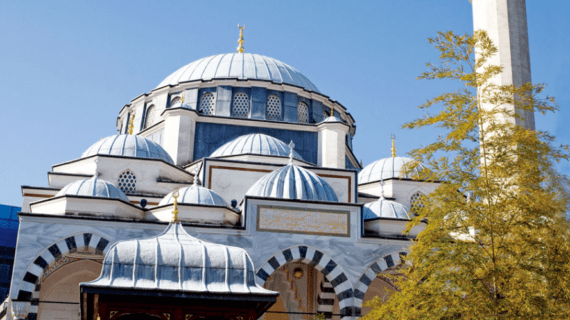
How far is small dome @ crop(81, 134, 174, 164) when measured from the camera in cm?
2119

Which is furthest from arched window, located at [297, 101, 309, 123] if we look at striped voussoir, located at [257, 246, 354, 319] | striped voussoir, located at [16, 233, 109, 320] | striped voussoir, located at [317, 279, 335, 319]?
striped voussoir, located at [16, 233, 109, 320]

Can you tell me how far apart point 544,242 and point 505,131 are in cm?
167

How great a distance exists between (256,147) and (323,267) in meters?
6.18

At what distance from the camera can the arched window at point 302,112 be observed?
2589 centimetres

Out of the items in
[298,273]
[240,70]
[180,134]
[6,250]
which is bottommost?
[298,273]

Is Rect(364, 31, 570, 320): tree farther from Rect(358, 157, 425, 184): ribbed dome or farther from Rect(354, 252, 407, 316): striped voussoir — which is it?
Rect(358, 157, 425, 184): ribbed dome

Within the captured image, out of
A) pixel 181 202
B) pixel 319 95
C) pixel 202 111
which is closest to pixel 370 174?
pixel 319 95

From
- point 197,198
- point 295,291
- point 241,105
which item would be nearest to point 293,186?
point 197,198

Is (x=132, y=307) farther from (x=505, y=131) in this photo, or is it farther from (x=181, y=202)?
(x=181, y=202)

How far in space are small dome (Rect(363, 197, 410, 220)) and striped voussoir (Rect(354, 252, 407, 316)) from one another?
1.49 meters

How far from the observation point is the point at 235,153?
22094mm

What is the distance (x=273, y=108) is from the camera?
25.5 metres

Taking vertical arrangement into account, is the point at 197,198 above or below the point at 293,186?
below

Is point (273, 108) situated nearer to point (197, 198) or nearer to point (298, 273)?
point (298, 273)
